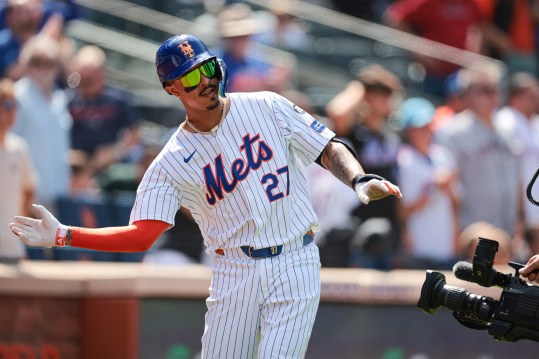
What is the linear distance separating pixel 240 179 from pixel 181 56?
0.63m

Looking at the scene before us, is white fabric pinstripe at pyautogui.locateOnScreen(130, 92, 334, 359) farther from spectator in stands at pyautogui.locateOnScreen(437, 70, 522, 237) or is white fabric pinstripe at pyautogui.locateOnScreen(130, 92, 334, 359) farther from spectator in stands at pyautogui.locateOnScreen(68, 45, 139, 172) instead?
spectator in stands at pyautogui.locateOnScreen(437, 70, 522, 237)

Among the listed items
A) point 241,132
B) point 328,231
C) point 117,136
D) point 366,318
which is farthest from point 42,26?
point 241,132

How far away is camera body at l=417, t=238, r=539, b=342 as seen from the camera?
5.02 metres

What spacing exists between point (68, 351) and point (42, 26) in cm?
359

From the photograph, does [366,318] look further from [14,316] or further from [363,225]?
[14,316]

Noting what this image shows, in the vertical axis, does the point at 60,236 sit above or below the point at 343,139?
below

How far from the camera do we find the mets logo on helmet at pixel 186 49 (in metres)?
5.29

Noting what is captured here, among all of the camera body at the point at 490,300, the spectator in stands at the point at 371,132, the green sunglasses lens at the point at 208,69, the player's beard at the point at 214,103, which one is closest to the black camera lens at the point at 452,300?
the camera body at the point at 490,300

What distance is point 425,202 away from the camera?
9.20 metres

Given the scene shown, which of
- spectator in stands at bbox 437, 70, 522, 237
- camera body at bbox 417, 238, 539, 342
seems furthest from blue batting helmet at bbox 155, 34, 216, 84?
spectator in stands at bbox 437, 70, 522, 237

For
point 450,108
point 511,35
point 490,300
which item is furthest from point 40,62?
point 511,35

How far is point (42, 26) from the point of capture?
32.6 feet

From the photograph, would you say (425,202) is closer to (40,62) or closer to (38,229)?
(40,62)

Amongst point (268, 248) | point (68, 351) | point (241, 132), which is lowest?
point (68, 351)
